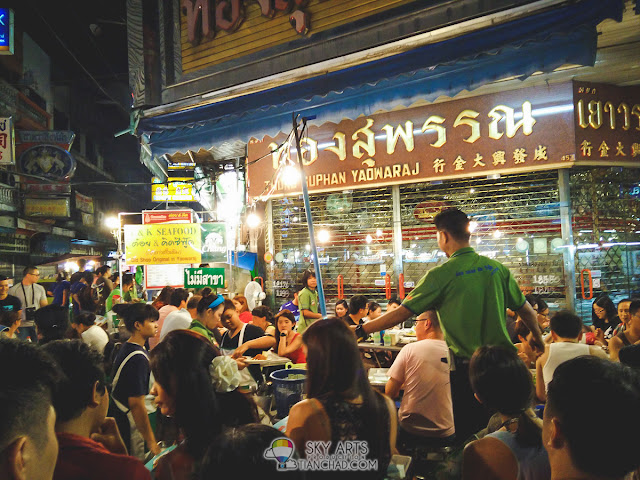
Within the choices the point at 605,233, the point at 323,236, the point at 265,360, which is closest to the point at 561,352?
the point at 265,360

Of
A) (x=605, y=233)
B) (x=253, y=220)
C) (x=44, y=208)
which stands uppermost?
(x=44, y=208)

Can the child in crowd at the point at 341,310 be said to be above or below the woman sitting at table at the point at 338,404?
below

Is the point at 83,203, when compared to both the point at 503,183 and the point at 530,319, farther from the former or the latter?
the point at 530,319

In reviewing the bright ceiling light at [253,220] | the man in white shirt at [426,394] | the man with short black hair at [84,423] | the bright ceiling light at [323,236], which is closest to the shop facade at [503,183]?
the bright ceiling light at [323,236]

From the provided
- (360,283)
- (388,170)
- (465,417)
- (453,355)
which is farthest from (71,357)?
(360,283)

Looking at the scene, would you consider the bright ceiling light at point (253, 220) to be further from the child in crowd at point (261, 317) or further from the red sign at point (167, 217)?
the child in crowd at point (261, 317)

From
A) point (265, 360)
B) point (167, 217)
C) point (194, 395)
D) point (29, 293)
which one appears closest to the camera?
point (194, 395)

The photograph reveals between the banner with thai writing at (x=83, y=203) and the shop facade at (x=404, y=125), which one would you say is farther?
the banner with thai writing at (x=83, y=203)

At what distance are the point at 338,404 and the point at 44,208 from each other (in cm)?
2087

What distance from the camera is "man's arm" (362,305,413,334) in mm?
3039

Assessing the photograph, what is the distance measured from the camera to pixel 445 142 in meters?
7.79

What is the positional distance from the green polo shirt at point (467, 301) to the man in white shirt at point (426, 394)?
41 cm

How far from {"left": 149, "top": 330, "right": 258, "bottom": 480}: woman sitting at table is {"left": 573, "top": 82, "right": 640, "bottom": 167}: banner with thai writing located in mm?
6812

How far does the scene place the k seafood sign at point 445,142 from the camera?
7.20m
